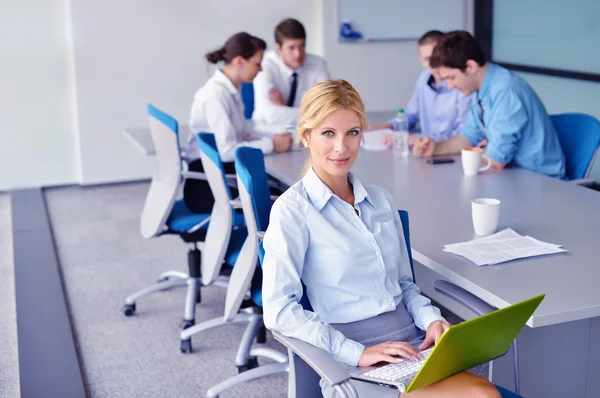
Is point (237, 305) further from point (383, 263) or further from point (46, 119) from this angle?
point (46, 119)

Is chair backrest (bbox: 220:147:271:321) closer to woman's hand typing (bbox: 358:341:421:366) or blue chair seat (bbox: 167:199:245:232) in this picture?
blue chair seat (bbox: 167:199:245:232)

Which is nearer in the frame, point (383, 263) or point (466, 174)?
point (383, 263)

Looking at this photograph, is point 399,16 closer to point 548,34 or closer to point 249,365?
point 548,34

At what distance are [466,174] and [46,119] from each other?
430cm

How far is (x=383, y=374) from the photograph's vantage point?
6.11ft

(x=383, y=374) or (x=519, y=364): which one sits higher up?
(x=383, y=374)

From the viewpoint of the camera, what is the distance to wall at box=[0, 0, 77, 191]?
6363mm

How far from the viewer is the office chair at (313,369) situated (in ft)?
5.70

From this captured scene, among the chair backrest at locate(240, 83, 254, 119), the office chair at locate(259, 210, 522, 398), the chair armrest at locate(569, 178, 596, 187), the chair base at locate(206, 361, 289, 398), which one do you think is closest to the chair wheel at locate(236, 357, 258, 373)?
the chair base at locate(206, 361, 289, 398)

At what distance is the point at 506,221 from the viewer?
105 inches

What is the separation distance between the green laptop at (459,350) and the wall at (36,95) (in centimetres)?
526

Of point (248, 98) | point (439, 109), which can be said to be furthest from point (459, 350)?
point (248, 98)

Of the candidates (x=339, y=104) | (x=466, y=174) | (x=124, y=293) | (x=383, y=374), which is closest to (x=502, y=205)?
(x=466, y=174)

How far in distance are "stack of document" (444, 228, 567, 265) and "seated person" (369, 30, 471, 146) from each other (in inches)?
76.2
